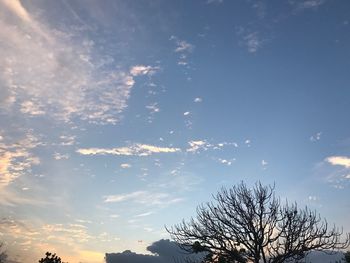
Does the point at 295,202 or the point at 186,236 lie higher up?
the point at 295,202

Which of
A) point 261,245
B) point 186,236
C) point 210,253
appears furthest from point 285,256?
point 186,236

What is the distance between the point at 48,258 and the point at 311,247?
13215 mm

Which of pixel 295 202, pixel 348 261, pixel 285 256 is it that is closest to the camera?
pixel 285 256

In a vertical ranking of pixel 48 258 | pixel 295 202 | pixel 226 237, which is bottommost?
pixel 48 258

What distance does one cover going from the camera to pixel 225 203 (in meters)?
18.4

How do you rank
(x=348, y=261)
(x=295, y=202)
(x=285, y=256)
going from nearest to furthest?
(x=285, y=256), (x=295, y=202), (x=348, y=261)

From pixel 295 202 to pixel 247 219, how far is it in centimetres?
269

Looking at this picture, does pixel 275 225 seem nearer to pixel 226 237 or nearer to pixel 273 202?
pixel 273 202

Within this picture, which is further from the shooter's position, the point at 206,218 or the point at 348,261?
the point at 348,261

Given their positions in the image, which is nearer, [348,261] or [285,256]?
[285,256]

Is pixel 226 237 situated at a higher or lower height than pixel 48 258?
higher

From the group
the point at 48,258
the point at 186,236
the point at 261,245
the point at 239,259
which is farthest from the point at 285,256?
the point at 48,258

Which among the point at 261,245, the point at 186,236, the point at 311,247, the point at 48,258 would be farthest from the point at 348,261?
the point at 48,258

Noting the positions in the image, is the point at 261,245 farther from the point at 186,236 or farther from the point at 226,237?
the point at 186,236
